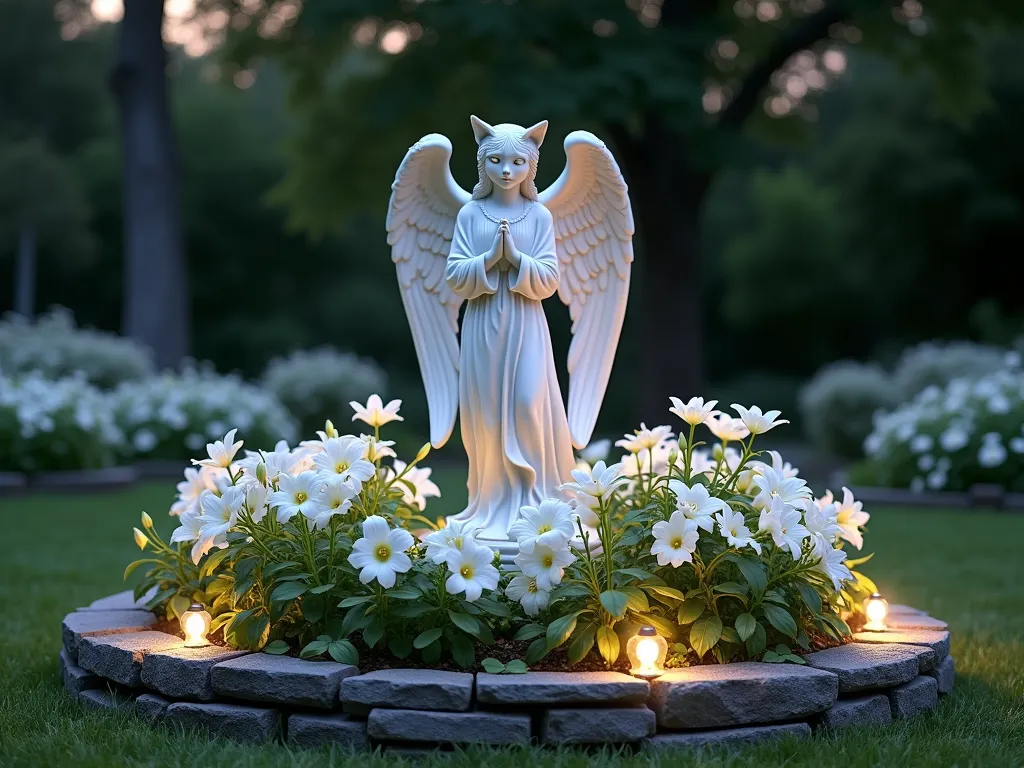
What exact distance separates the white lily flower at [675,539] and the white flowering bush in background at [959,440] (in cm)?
622

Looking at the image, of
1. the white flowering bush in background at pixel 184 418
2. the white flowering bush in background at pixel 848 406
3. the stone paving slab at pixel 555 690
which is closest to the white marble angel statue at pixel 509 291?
the stone paving slab at pixel 555 690

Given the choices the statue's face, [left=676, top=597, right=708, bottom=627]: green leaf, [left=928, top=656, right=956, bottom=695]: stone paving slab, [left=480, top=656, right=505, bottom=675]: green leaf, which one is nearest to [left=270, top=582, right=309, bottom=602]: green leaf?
[left=480, top=656, right=505, bottom=675]: green leaf

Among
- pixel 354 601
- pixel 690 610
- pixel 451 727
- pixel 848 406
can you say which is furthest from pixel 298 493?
pixel 848 406

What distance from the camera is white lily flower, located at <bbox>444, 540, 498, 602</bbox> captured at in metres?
3.04

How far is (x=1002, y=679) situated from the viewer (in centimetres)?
382

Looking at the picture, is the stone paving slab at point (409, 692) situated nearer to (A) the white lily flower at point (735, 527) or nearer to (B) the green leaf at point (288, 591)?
(B) the green leaf at point (288, 591)

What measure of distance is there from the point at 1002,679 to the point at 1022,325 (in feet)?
48.8

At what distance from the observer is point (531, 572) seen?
122 inches

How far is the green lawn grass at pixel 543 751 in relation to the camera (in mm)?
2764

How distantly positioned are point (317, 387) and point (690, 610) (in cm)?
1117

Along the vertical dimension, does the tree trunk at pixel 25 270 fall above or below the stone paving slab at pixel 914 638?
above

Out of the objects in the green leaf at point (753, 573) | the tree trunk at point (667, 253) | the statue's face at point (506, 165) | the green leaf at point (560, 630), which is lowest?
the green leaf at point (560, 630)

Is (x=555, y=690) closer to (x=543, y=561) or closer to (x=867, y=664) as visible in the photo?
(x=543, y=561)

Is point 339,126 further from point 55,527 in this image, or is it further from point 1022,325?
point 1022,325
